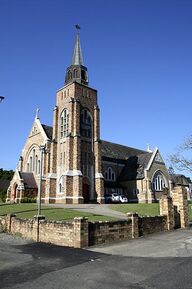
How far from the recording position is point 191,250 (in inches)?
450

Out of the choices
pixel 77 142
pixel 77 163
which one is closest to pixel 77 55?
pixel 77 142

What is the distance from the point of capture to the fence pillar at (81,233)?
1264 cm

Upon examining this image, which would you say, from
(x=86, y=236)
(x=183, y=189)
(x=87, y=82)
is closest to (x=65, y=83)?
(x=87, y=82)

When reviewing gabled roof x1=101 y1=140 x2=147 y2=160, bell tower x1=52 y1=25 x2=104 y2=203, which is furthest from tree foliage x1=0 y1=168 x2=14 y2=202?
gabled roof x1=101 y1=140 x2=147 y2=160

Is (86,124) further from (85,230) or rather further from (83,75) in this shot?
(85,230)

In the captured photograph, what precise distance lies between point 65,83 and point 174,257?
41.9 meters

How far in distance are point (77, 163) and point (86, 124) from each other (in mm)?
7587

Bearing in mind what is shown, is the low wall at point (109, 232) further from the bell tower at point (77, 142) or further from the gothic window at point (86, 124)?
the gothic window at point (86, 124)

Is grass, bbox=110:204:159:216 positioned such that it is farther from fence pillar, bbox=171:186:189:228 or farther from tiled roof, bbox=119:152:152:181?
tiled roof, bbox=119:152:152:181

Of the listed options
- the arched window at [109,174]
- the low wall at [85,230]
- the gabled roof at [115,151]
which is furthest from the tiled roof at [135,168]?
the low wall at [85,230]

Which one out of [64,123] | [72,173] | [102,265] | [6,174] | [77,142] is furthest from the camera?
[6,174]

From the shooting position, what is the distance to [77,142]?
135ft

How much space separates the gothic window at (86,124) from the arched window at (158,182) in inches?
599

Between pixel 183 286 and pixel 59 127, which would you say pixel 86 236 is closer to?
pixel 183 286
